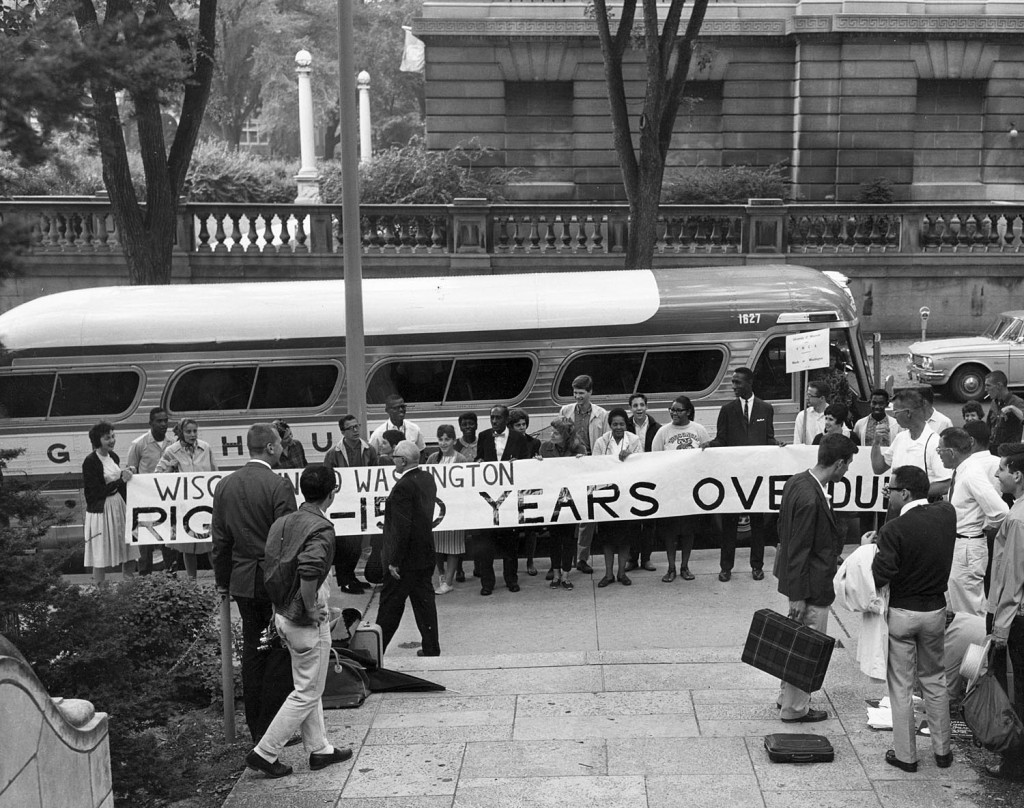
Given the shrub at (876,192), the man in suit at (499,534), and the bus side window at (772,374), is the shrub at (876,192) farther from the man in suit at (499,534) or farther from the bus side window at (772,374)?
the man in suit at (499,534)

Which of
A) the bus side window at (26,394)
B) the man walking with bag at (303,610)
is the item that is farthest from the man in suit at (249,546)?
the bus side window at (26,394)

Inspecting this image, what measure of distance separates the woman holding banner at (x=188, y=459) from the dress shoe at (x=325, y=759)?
4858 millimetres

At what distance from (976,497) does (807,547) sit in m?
1.64

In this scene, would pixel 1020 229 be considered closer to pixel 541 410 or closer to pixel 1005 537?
pixel 541 410

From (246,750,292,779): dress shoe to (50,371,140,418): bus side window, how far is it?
8.03 m

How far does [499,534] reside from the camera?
38.7 feet

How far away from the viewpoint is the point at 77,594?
6.60 metres

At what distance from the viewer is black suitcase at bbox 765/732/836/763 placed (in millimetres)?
7090

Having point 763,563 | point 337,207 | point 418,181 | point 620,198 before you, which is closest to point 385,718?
point 763,563

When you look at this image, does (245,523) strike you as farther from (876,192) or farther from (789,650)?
(876,192)

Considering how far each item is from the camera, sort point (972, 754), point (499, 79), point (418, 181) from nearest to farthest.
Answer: point (972, 754)
point (418, 181)
point (499, 79)

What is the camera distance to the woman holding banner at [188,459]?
11836mm

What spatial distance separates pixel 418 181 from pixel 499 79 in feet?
17.4

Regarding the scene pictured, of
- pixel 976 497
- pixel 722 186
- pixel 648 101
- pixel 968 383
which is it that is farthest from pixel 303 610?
pixel 722 186
